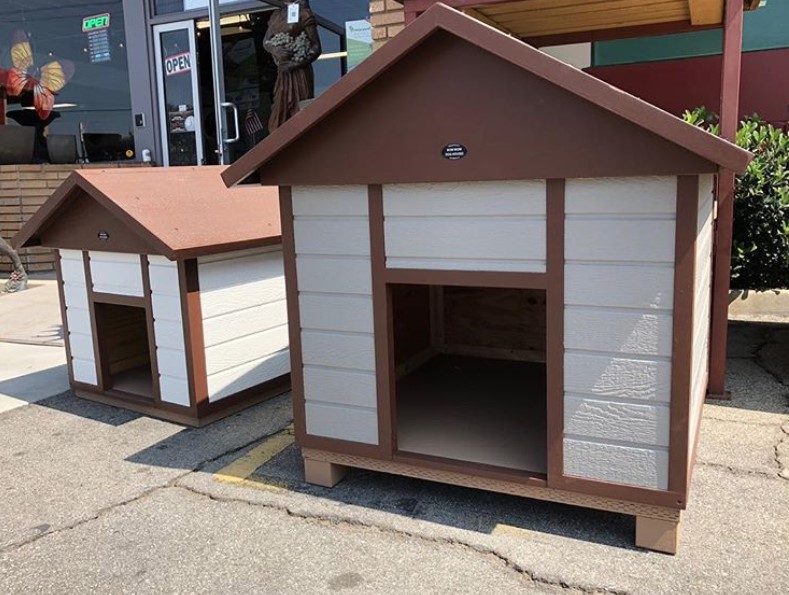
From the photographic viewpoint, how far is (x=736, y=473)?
3.85 m

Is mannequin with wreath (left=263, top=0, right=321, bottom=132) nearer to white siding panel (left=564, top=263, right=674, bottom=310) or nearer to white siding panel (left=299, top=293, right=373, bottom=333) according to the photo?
white siding panel (left=299, top=293, right=373, bottom=333)

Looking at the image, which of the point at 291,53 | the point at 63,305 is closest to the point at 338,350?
the point at 63,305

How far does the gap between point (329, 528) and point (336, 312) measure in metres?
1.08

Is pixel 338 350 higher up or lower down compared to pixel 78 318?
higher up

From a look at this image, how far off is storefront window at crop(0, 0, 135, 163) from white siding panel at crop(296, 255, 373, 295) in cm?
1024

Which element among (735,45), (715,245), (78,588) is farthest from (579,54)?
(78,588)

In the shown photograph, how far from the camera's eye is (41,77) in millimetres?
13875

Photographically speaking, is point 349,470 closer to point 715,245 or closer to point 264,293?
point 264,293

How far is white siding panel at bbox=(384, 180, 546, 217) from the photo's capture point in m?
3.15

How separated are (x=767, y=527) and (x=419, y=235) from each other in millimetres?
2122

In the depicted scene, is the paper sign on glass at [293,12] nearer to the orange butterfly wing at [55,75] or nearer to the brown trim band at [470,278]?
the brown trim band at [470,278]

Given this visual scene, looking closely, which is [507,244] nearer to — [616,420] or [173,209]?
[616,420]

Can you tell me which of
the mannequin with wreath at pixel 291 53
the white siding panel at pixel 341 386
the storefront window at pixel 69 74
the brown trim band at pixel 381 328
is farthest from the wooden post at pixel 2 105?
the brown trim band at pixel 381 328

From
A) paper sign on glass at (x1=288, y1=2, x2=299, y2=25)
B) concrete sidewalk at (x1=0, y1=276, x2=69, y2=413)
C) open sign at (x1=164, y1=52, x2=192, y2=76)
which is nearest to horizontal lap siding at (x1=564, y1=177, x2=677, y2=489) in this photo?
concrete sidewalk at (x1=0, y1=276, x2=69, y2=413)
